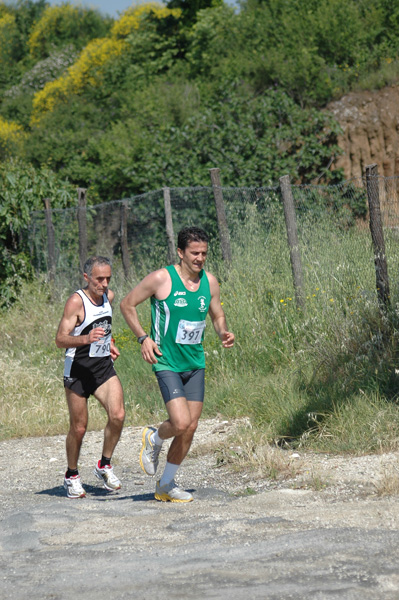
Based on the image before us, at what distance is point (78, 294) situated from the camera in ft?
21.3

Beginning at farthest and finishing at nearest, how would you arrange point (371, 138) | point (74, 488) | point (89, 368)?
point (371, 138) → point (89, 368) → point (74, 488)

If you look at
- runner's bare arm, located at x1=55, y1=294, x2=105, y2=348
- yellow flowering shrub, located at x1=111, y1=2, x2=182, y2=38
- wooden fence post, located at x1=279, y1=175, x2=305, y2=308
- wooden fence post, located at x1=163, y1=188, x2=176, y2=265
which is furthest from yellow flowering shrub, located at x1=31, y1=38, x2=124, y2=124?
runner's bare arm, located at x1=55, y1=294, x2=105, y2=348

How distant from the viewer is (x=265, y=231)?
9984 millimetres

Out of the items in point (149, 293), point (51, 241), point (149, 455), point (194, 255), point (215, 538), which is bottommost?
point (215, 538)

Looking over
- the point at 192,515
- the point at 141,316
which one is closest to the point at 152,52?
the point at 141,316

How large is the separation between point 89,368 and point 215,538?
2.22 meters

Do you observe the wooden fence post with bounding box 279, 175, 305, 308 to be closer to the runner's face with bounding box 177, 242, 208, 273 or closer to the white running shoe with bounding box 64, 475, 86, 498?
the runner's face with bounding box 177, 242, 208, 273

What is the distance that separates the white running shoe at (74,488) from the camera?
251 inches

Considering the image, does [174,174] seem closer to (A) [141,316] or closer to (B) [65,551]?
(A) [141,316]

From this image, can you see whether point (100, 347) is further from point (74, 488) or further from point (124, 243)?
point (124, 243)

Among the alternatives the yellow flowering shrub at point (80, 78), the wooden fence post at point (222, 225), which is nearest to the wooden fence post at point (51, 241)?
the wooden fence post at point (222, 225)

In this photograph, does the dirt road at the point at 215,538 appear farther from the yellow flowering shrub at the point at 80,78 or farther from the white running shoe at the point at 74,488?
the yellow flowering shrub at the point at 80,78

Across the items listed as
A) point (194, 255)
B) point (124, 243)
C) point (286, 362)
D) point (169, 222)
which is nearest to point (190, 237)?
point (194, 255)

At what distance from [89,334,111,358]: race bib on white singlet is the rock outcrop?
10520 mm
